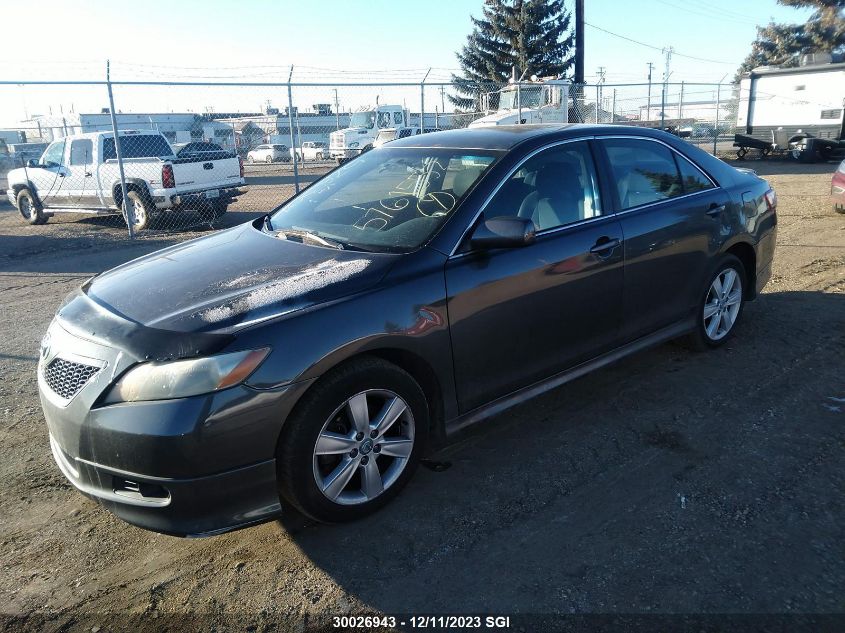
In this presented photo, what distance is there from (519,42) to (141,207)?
3289 centimetres

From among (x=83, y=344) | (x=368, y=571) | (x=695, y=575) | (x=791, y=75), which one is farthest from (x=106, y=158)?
(x=791, y=75)

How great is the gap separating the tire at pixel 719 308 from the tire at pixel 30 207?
13882 mm

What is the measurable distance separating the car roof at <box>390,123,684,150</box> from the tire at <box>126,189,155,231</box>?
8846 mm

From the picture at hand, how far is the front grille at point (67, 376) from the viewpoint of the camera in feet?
8.79

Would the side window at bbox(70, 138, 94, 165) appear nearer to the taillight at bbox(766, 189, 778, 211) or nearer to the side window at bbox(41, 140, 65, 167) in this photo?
the side window at bbox(41, 140, 65, 167)

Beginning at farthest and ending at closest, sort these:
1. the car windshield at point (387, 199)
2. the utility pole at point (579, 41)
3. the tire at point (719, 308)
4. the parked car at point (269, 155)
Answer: the parked car at point (269, 155), the utility pole at point (579, 41), the tire at point (719, 308), the car windshield at point (387, 199)

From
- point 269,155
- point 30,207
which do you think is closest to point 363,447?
point 30,207

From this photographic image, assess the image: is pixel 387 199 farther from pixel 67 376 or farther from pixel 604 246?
pixel 67 376

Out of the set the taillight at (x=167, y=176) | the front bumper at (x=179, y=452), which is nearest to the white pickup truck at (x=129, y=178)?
the taillight at (x=167, y=176)

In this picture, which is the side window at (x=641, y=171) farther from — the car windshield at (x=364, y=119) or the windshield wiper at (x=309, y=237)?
the car windshield at (x=364, y=119)

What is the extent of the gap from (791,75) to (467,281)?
23.5m

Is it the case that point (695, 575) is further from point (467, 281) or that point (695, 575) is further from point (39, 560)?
point (39, 560)

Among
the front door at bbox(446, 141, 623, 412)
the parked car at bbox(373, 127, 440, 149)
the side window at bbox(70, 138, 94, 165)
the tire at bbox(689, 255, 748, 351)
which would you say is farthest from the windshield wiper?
the side window at bbox(70, 138, 94, 165)

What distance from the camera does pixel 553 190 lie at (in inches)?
148
